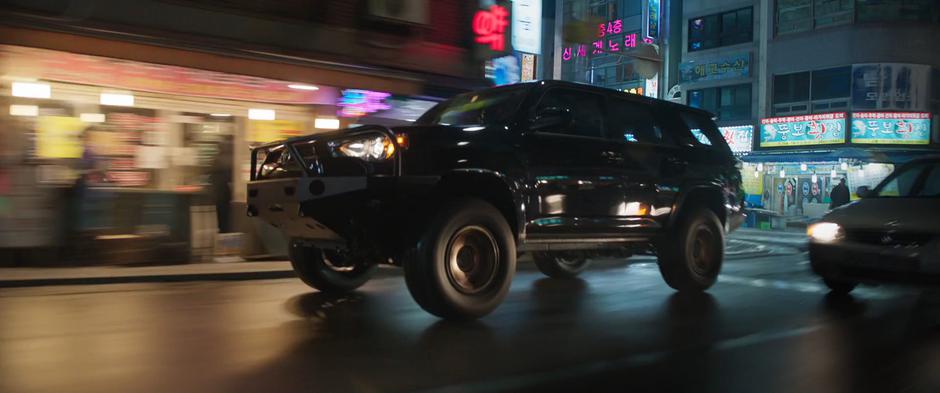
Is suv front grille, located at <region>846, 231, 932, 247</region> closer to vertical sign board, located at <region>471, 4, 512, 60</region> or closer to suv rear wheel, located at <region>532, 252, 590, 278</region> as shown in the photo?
suv rear wheel, located at <region>532, 252, 590, 278</region>

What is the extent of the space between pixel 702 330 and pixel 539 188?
1.71m

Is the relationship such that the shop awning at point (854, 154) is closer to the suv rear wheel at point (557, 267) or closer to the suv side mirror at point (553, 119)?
the suv rear wheel at point (557, 267)

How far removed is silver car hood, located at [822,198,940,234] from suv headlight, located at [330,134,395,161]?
14.6ft

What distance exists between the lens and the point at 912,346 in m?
5.03

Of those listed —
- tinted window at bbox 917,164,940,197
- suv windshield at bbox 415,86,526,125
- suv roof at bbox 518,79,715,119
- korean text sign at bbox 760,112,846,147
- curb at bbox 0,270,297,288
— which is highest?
korean text sign at bbox 760,112,846,147

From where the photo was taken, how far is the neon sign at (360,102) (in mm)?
11352

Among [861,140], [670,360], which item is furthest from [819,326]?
[861,140]

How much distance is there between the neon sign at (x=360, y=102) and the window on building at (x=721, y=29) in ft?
82.5

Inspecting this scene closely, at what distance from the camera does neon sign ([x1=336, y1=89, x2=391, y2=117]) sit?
1135 cm

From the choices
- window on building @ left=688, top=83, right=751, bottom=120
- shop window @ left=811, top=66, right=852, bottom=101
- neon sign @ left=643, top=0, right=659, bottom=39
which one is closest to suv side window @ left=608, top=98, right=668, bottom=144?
neon sign @ left=643, top=0, right=659, bottom=39

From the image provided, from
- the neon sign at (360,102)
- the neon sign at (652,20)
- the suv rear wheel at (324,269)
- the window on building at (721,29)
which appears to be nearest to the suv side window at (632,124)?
the suv rear wheel at (324,269)

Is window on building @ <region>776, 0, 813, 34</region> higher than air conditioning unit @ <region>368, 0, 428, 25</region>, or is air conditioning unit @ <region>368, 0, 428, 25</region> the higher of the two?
window on building @ <region>776, 0, 813, 34</region>

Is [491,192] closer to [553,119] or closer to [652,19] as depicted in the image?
[553,119]

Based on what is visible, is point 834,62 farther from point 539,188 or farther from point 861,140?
point 539,188
